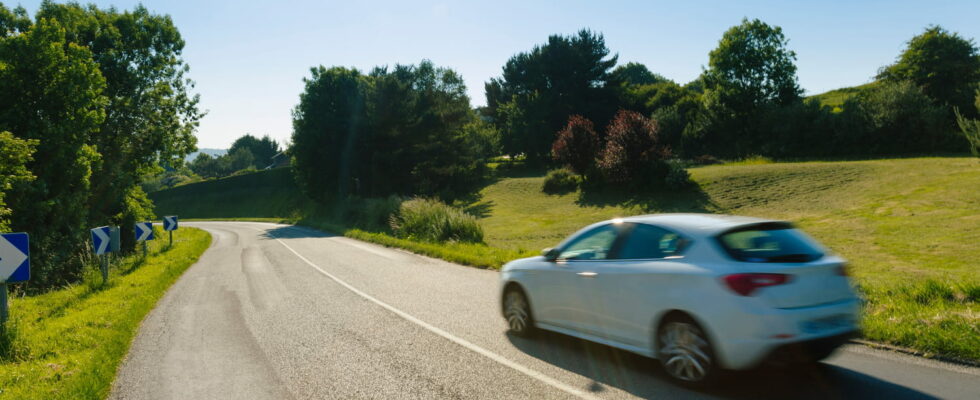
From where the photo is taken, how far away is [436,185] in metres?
45.6

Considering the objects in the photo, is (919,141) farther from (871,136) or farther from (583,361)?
(583,361)

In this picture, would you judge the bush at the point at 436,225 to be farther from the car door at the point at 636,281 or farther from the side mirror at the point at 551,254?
the car door at the point at 636,281

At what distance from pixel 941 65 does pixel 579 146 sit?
110ft

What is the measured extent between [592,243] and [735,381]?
192cm

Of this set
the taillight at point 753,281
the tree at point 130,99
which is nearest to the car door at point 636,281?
the taillight at point 753,281

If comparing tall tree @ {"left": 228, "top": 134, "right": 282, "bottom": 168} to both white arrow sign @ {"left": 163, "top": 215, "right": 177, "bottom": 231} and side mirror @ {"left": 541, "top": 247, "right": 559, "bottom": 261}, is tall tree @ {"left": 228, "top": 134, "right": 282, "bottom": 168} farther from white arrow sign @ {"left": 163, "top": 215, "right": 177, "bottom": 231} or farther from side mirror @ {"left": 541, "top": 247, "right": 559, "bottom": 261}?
side mirror @ {"left": 541, "top": 247, "right": 559, "bottom": 261}

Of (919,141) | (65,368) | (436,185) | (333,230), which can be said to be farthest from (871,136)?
(65,368)

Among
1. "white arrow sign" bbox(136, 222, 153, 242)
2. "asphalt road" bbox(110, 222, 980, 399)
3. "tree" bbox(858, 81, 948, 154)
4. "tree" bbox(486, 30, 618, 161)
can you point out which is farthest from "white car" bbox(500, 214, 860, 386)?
"tree" bbox(486, 30, 618, 161)

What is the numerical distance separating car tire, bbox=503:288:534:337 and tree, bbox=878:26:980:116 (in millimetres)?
50029

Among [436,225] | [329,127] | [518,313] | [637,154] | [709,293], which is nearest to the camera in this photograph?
[709,293]

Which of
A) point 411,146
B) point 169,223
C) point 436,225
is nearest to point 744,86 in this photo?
point 411,146

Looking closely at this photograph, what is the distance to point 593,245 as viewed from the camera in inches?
228

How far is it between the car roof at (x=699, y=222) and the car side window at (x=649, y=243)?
0.26 feet

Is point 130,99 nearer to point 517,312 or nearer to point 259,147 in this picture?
point 517,312
